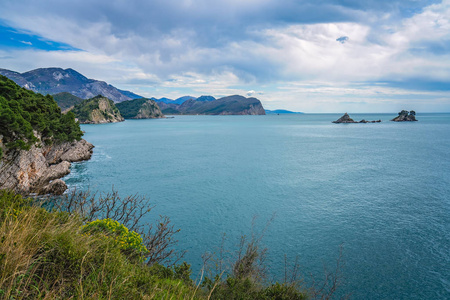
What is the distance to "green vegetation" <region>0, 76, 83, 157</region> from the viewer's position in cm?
2812

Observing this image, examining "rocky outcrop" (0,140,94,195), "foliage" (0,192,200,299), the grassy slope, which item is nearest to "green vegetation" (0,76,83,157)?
"rocky outcrop" (0,140,94,195)

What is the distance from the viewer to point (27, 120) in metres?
34.2

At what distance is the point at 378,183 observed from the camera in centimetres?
3372

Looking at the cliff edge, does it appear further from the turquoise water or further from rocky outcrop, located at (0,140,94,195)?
the turquoise water

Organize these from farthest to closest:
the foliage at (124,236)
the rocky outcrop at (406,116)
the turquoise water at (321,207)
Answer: the rocky outcrop at (406,116), the turquoise water at (321,207), the foliage at (124,236)

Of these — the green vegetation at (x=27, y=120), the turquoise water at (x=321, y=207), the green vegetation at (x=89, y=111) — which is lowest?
the turquoise water at (x=321, y=207)

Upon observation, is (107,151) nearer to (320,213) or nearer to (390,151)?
(320,213)

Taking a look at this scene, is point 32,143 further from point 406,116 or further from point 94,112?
point 406,116

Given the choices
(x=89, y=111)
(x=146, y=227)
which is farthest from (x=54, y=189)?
(x=89, y=111)

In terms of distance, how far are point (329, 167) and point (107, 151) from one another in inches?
1977

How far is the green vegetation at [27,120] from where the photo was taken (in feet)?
92.3

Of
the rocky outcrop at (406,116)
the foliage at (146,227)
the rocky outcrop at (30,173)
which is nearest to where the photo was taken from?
the foliage at (146,227)

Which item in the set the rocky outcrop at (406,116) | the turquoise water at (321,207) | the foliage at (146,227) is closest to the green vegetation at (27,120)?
the turquoise water at (321,207)

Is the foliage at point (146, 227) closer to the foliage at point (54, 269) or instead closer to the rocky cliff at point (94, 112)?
the foliage at point (54, 269)
